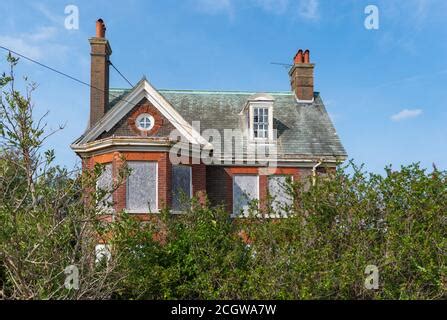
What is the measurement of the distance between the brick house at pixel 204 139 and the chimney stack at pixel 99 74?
0.04m

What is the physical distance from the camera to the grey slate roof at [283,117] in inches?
861

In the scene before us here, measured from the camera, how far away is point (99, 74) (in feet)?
70.3

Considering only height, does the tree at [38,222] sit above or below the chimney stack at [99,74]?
below

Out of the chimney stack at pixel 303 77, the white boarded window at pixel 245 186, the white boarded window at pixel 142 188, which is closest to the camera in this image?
the white boarded window at pixel 142 188

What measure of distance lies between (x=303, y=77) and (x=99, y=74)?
29.6ft

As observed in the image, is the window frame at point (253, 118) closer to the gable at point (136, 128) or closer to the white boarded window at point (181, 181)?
the white boarded window at point (181, 181)

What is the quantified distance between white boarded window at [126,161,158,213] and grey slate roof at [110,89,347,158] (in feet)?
13.5

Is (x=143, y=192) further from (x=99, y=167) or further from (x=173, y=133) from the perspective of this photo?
(x=99, y=167)

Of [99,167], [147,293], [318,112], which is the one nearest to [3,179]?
[99,167]

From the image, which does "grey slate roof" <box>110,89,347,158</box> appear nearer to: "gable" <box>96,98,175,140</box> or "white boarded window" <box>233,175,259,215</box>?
"white boarded window" <box>233,175,259,215</box>

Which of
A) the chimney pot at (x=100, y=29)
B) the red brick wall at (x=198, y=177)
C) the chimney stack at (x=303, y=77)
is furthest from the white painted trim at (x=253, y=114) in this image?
the chimney pot at (x=100, y=29)

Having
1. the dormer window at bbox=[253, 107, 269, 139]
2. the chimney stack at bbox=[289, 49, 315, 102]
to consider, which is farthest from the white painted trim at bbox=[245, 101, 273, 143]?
the chimney stack at bbox=[289, 49, 315, 102]

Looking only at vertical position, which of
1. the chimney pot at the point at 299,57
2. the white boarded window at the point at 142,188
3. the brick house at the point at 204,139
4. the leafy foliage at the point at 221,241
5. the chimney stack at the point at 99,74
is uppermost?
the chimney pot at the point at 299,57

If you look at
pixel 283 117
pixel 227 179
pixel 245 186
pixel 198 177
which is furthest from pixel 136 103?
pixel 283 117
